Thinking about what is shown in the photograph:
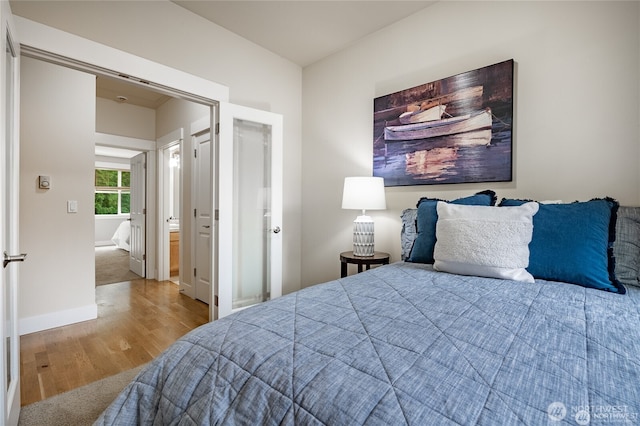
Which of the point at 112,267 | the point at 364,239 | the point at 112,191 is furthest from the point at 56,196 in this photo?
the point at 112,191

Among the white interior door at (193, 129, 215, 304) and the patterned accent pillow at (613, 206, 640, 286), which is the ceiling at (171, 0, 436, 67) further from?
the patterned accent pillow at (613, 206, 640, 286)

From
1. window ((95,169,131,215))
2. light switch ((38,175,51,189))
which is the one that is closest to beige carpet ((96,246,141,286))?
window ((95,169,131,215))

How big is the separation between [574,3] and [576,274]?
1.67 meters

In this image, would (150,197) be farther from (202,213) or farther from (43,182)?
(43,182)

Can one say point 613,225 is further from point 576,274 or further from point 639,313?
point 639,313

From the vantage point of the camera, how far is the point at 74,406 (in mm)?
1792

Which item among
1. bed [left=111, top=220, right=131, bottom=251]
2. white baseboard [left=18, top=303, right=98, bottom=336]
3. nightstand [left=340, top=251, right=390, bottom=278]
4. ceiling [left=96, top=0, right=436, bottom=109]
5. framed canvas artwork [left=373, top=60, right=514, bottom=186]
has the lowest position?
white baseboard [left=18, top=303, right=98, bottom=336]

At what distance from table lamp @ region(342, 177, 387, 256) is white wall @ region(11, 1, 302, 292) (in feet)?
3.64

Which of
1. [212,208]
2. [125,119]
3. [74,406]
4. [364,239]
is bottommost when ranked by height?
[74,406]

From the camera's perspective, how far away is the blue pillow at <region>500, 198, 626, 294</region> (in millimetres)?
1493

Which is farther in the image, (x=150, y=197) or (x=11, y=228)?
(x=150, y=197)

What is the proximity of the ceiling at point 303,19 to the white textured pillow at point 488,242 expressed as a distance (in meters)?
1.88

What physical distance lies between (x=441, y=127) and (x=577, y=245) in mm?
1277

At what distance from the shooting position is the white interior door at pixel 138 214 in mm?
4895
